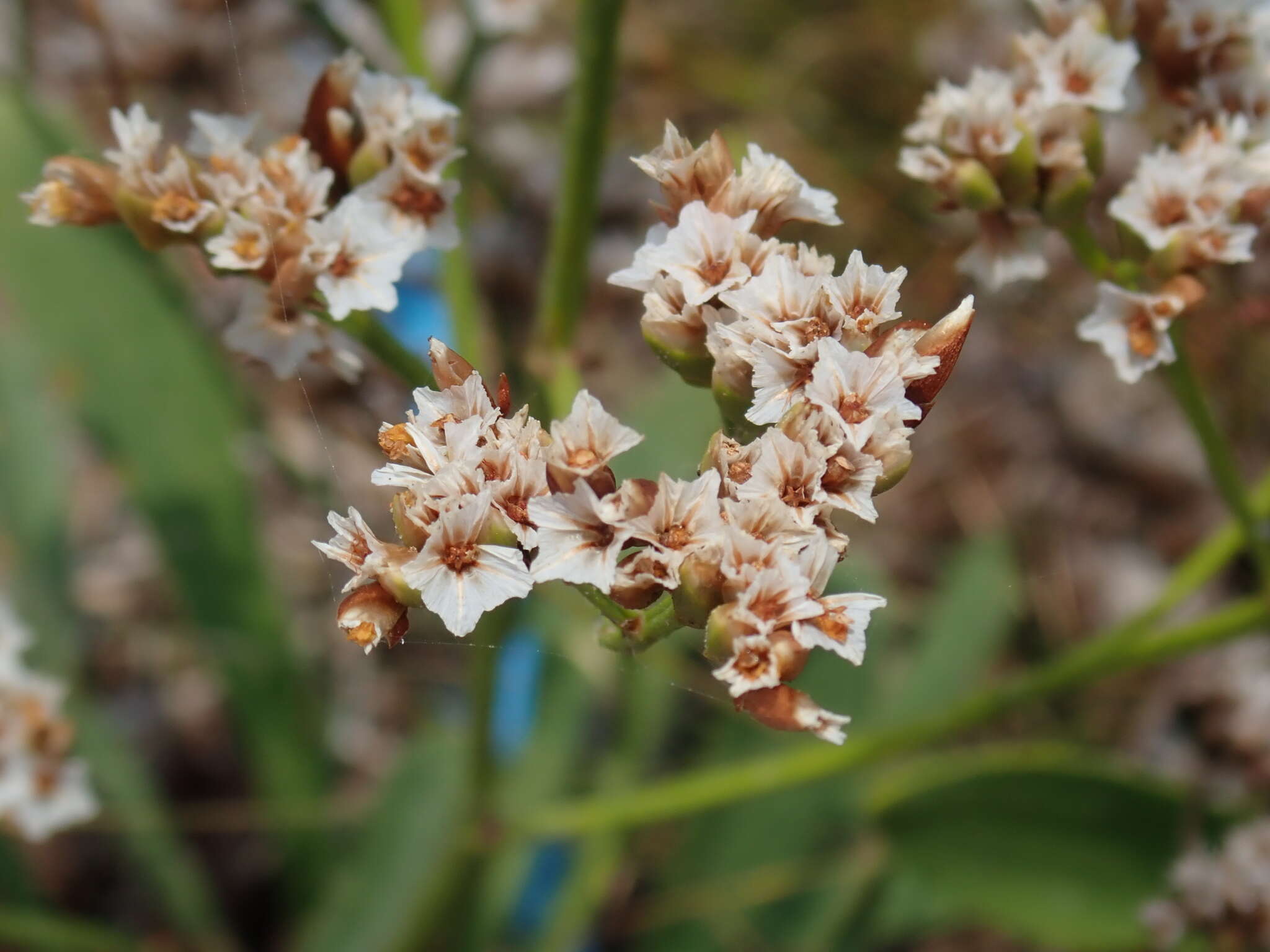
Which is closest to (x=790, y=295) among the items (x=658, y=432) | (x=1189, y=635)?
(x=1189, y=635)

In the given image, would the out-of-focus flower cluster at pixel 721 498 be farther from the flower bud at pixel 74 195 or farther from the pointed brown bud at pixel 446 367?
the flower bud at pixel 74 195

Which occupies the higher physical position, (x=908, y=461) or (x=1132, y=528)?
(x=1132, y=528)

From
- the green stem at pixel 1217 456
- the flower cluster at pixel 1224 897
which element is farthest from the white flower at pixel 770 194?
the flower cluster at pixel 1224 897

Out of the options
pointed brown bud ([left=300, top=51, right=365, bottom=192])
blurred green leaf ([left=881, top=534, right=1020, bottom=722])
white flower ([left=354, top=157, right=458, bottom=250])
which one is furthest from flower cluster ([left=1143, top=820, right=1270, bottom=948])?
pointed brown bud ([left=300, top=51, right=365, bottom=192])

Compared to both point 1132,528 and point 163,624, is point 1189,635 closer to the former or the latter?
point 1132,528

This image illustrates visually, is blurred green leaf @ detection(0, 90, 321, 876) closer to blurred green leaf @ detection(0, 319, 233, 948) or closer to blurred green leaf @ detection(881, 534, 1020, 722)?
blurred green leaf @ detection(0, 319, 233, 948)

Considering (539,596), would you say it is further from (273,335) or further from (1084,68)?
(1084,68)

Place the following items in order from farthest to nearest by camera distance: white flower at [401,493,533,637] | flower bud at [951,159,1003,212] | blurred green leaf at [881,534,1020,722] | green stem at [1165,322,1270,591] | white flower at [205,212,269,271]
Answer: blurred green leaf at [881,534,1020,722]
green stem at [1165,322,1270,591]
flower bud at [951,159,1003,212]
white flower at [205,212,269,271]
white flower at [401,493,533,637]
